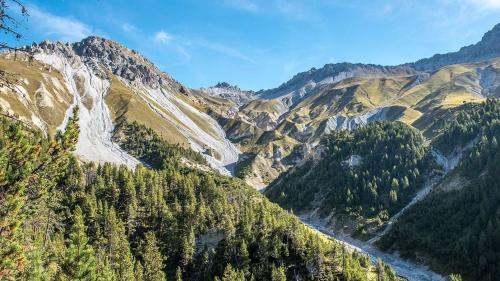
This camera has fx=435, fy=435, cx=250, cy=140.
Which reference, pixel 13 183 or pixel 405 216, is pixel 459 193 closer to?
pixel 405 216

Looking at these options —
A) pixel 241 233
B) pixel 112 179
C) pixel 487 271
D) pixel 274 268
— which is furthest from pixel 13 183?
pixel 487 271

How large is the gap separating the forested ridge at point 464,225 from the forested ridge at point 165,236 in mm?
32359

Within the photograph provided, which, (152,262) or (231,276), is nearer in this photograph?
(231,276)

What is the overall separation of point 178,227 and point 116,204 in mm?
22602

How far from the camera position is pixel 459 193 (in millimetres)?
161250

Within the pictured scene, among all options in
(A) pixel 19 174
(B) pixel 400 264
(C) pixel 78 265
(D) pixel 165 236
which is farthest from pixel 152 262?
(B) pixel 400 264

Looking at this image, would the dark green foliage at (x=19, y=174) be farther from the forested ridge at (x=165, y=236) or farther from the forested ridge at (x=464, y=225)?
the forested ridge at (x=464, y=225)

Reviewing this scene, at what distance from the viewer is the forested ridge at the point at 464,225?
125062mm

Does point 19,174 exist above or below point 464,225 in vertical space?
below

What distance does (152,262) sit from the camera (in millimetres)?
106812

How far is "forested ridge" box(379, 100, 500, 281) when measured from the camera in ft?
410

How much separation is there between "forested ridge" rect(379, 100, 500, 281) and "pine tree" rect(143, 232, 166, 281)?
276 ft

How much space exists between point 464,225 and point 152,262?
334ft

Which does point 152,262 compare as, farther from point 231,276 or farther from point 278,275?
point 278,275
